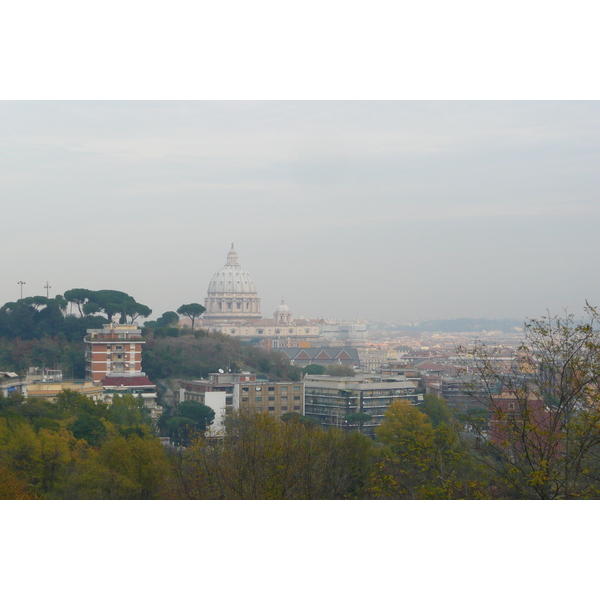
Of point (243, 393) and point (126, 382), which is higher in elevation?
point (126, 382)

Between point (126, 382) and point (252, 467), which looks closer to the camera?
point (252, 467)

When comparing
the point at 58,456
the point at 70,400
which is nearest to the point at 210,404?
the point at 70,400

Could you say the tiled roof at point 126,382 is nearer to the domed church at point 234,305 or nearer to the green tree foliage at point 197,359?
the green tree foliage at point 197,359

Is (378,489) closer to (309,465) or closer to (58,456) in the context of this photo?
(309,465)

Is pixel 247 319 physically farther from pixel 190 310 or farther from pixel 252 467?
pixel 252 467

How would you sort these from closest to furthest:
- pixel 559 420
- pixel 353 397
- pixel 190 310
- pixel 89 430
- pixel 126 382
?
pixel 559 420 → pixel 89 430 → pixel 353 397 → pixel 126 382 → pixel 190 310

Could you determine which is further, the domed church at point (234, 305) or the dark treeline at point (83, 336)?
the domed church at point (234, 305)

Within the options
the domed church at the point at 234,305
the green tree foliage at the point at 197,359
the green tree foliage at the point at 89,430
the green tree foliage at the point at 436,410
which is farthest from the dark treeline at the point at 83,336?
the domed church at the point at 234,305

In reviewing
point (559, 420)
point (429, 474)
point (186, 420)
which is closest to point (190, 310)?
point (186, 420)

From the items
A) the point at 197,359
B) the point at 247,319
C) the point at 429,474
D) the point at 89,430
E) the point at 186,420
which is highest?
the point at 247,319

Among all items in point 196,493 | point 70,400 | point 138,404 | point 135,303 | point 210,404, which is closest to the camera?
point 196,493

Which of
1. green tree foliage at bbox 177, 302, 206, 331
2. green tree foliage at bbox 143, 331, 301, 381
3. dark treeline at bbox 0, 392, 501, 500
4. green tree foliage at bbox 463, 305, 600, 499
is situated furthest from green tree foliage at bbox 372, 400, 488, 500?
green tree foliage at bbox 177, 302, 206, 331
